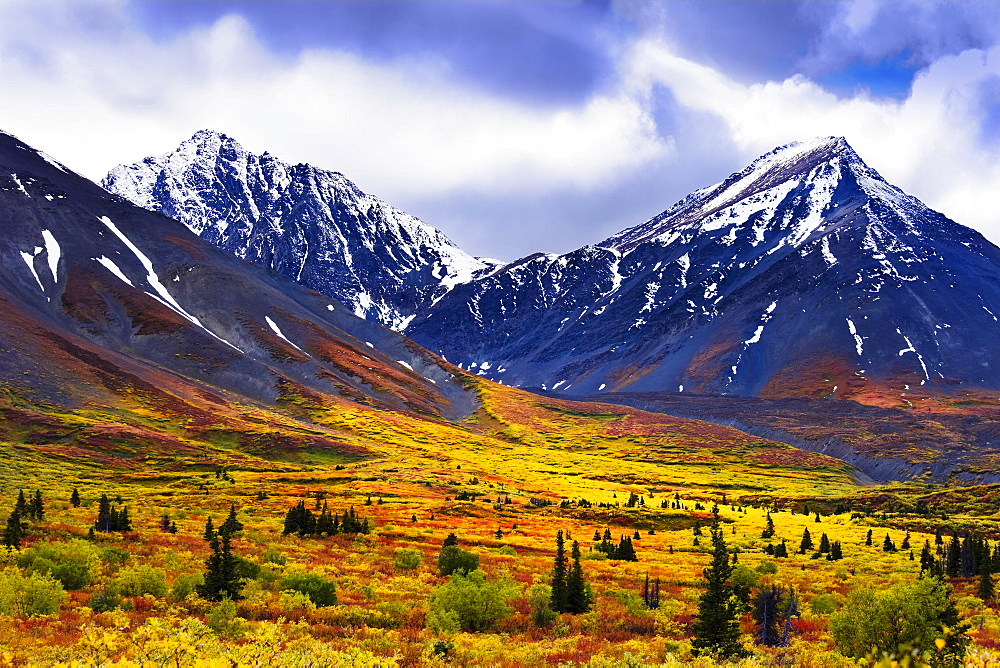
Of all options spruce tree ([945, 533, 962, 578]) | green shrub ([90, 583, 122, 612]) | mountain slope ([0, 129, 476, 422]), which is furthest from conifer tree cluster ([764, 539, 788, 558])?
mountain slope ([0, 129, 476, 422])

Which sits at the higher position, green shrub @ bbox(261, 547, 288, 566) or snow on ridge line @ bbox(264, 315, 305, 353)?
snow on ridge line @ bbox(264, 315, 305, 353)

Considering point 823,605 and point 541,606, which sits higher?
point 823,605

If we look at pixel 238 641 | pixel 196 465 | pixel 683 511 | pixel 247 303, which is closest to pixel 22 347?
pixel 196 465

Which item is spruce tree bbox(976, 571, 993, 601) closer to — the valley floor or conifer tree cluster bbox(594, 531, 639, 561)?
the valley floor

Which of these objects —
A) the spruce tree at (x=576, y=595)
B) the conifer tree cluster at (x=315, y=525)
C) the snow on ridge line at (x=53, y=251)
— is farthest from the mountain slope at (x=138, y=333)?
the spruce tree at (x=576, y=595)

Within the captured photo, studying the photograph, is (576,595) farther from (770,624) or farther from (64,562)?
(64,562)

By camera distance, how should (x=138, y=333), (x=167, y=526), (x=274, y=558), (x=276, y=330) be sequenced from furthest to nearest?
1. (x=276, y=330)
2. (x=138, y=333)
3. (x=167, y=526)
4. (x=274, y=558)

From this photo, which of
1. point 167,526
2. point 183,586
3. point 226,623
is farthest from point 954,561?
point 167,526
